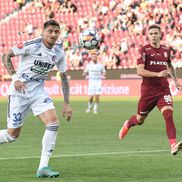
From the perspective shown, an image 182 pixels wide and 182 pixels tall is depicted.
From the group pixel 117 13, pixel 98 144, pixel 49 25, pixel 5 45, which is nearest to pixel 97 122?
pixel 98 144

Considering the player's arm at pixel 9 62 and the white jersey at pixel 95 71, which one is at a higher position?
the player's arm at pixel 9 62

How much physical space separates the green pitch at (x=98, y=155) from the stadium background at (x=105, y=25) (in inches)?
779

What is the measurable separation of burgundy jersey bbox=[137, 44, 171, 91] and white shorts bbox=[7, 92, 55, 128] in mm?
3794

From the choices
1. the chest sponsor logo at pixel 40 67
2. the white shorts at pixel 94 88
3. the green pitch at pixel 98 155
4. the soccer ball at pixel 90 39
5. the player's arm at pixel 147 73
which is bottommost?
the white shorts at pixel 94 88

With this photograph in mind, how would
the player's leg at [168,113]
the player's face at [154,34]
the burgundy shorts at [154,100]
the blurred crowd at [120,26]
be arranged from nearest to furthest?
the player's leg at [168,113] < the player's face at [154,34] < the burgundy shorts at [154,100] < the blurred crowd at [120,26]

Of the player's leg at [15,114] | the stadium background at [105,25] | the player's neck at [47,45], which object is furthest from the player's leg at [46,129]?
the stadium background at [105,25]

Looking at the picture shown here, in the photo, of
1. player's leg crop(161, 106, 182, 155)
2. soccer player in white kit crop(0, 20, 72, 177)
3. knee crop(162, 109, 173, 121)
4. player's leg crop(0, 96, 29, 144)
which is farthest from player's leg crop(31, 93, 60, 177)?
knee crop(162, 109, 173, 121)

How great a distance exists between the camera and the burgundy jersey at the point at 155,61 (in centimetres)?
1427

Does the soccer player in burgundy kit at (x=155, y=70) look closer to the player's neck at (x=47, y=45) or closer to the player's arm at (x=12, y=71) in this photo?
the player's neck at (x=47, y=45)

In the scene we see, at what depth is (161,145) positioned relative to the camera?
618 inches

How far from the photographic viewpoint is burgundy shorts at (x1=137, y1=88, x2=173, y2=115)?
1414 cm

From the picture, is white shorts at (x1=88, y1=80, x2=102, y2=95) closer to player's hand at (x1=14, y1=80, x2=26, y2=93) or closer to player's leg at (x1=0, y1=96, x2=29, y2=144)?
player's leg at (x1=0, y1=96, x2=29, y2=144)

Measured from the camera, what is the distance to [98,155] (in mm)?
13555

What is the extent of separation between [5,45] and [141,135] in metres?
31.8
